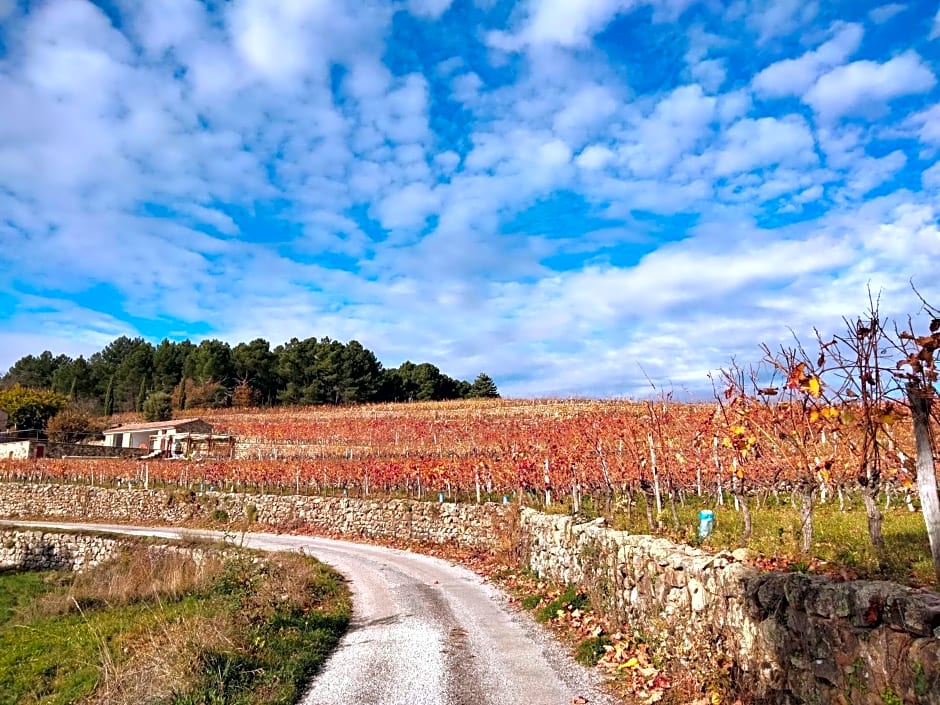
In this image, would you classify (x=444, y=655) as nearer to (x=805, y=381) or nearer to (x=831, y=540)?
(x=831, y=540)

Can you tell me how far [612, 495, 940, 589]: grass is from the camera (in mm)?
4820

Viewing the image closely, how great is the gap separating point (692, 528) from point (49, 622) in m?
13.9

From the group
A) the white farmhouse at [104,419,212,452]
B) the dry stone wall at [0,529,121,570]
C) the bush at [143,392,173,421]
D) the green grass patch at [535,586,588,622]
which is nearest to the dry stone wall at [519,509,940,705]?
the green grass patch at [535,586,588,622]

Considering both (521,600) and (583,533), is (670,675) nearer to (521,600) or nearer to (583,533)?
(583,533)

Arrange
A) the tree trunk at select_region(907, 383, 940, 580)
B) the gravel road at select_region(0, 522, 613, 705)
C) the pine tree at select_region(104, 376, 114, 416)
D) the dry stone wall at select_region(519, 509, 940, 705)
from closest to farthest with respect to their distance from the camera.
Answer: the dry stone wall at select_region(519, 509, 940, 705) < the tree trunk at select_region(907, 383, 940, 580) < the gravel road at select_region(0, 522, 613, 705) < the pine tree at select_region(104, 376, 114, 416)

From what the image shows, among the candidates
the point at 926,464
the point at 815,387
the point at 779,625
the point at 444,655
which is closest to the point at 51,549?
the point at 444,655

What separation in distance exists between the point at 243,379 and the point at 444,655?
6825 cm

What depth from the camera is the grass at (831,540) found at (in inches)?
190

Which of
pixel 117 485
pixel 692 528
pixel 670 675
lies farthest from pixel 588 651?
pixel 117 485

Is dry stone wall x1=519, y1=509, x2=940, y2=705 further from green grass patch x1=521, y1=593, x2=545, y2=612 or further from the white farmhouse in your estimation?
the white farmhouse

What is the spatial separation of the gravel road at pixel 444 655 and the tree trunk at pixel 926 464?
3552mm

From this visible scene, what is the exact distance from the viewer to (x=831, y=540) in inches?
242

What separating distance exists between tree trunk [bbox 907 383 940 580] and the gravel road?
11.7ft

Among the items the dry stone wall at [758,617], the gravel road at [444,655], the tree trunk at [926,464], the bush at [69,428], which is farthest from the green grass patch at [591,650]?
the bush at [69,428]
